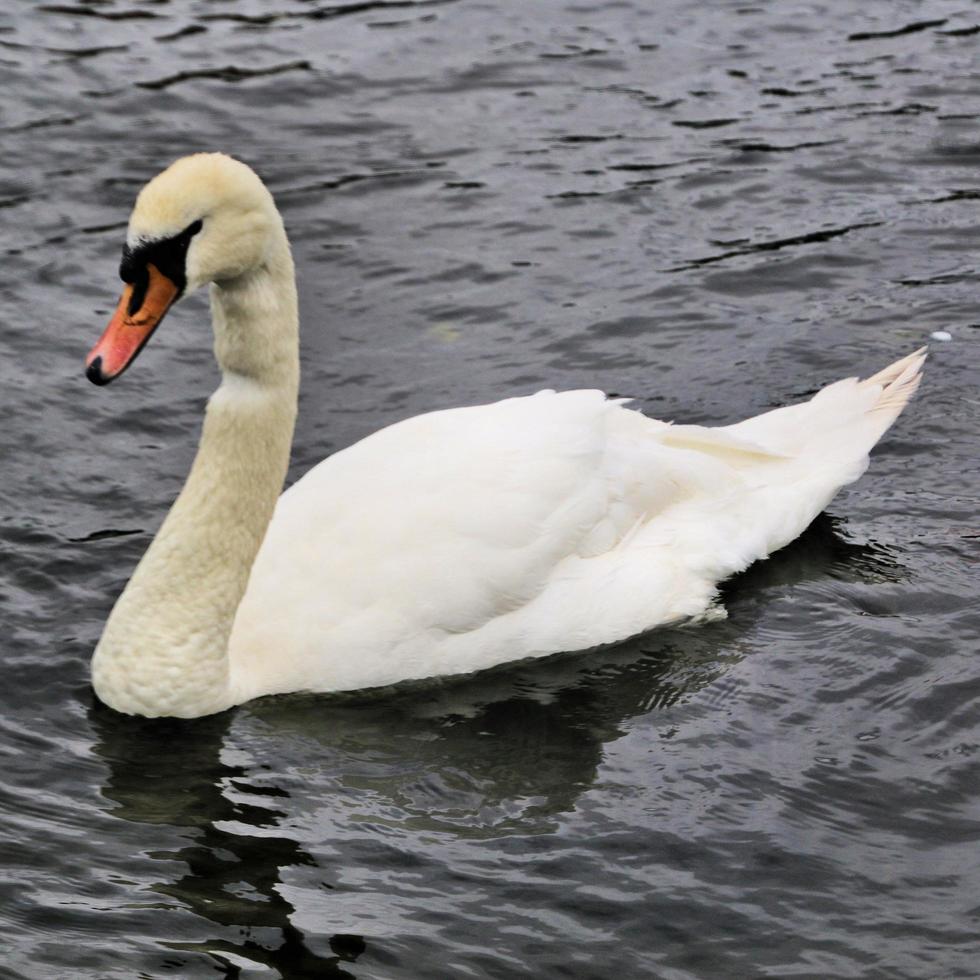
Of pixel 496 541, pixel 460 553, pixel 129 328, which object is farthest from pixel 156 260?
pixel 496 541

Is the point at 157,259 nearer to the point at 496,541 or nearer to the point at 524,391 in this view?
the point at 496,541

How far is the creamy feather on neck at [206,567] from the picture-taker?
704 cm

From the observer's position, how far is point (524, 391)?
974cm

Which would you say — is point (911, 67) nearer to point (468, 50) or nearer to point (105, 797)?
point (468, 50)

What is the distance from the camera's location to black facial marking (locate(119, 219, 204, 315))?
633 cm

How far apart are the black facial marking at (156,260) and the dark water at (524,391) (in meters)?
1.69

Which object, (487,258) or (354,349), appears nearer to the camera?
(354,349)

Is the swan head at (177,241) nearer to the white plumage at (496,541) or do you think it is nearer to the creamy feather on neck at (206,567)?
the creamy feather on neck at (206,567)

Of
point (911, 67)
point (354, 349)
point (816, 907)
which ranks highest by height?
point (911, 67)

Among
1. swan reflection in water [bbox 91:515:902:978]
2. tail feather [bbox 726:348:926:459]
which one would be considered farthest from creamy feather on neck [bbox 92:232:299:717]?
tail feather [bbox 726:348:926:459]

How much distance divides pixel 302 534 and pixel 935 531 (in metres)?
2.84

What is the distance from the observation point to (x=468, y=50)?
1345 centimetres

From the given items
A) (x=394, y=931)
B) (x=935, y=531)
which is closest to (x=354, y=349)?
(x=935, y=531)

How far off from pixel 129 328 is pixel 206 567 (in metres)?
1.14
